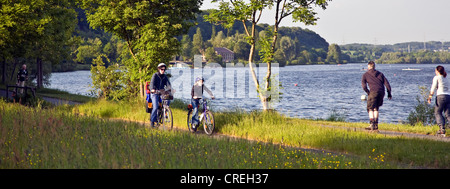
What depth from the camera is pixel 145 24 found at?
773 inches

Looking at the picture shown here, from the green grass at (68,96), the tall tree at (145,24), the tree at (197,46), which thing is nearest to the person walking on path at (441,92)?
the tall tree at (145,24)

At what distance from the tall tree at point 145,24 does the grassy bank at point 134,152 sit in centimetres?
909

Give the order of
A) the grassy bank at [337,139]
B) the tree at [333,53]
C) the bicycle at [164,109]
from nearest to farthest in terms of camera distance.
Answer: the grassy bank at [337,139]
the bicycle at [164,109]
the tree at [333,53]

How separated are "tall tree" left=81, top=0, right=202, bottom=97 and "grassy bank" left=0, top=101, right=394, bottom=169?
9087mm

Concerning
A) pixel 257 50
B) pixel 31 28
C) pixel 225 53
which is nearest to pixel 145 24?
pixel 31 28

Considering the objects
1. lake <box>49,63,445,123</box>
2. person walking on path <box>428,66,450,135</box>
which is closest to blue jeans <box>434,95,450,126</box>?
person walking on path <box>428,66,450,135</box>

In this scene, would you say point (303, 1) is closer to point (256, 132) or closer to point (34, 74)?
point (256, 132)

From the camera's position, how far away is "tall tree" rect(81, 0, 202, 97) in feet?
59.8

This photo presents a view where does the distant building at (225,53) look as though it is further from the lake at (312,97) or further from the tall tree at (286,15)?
the tall tree at (286,15)

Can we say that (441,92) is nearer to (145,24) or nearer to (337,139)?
(337,139)

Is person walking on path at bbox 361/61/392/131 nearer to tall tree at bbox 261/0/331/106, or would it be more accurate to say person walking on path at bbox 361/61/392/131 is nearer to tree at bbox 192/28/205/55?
tall tree at bbox 261/0/331/106

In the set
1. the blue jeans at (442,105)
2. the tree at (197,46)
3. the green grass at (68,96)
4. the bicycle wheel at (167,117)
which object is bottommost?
the green grass at (68,96)

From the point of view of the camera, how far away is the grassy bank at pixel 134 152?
639cm
